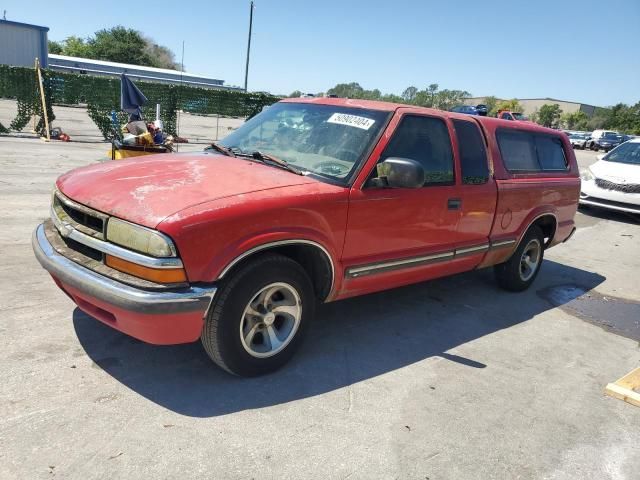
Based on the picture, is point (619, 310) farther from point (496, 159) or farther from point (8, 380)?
point (8, 380)

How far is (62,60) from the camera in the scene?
6525cm

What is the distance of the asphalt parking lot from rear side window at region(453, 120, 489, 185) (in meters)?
1.35

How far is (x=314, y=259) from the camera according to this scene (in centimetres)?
354

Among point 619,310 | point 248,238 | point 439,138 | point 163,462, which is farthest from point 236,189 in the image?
point 619,310

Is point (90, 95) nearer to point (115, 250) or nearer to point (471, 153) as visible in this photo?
point (471, 153)

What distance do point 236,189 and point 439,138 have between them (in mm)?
2056

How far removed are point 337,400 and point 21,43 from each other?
52.1m

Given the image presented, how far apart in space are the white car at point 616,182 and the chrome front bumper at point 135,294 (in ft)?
32.0

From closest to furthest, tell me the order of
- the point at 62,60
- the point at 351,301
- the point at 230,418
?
the point at 230,418, the point at 351,301, the point at 62,60

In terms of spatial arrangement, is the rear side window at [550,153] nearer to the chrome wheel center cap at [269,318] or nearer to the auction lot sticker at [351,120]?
the auction lot sticker at [351,120]

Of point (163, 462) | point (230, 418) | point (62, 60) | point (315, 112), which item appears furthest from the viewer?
point (62, 60)

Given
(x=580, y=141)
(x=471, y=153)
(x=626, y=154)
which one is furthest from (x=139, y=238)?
(x=580, y=141)

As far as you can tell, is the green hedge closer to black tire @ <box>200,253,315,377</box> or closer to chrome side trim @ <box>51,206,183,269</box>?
chrome side trim @ <box>51,206,183,269</box>

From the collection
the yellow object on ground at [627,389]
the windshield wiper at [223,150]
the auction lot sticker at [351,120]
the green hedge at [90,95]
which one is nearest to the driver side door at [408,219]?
the auction lot sticker at [351,120]
